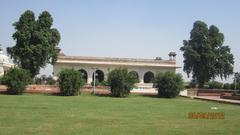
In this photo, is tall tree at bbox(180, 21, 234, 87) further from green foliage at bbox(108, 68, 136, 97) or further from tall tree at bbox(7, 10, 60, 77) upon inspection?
tall tree at bbox(7, 10, 60, 77)

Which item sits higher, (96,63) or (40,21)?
(40,21)

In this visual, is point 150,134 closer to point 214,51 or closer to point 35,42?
point 35,42

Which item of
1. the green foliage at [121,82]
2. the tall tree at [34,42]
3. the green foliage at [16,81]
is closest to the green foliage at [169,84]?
the green foliage at [121,82]

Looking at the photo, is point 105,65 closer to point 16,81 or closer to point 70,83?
point 70,83

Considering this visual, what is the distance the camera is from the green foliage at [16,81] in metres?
→ 36.4

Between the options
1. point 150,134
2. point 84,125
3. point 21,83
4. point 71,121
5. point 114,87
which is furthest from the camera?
point 114,87

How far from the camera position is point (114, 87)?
39.0 m

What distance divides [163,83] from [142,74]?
20.3 metres

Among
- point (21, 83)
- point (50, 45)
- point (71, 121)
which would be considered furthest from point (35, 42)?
point (71, 121)

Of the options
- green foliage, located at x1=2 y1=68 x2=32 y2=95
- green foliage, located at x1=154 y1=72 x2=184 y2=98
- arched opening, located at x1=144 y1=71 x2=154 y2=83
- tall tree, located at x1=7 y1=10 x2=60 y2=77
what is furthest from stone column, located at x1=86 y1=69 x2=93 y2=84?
green foliage, located at x1=2 y1=68 x2=32 y2=95

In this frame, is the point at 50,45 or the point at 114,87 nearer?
the point at 114,87

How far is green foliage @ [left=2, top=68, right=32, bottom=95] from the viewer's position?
36.4 meters

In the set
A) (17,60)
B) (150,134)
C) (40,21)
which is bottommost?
(150,134)

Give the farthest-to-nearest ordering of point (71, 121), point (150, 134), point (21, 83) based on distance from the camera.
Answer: point (21, 83) → point (71, 121) → point (150, 134)
